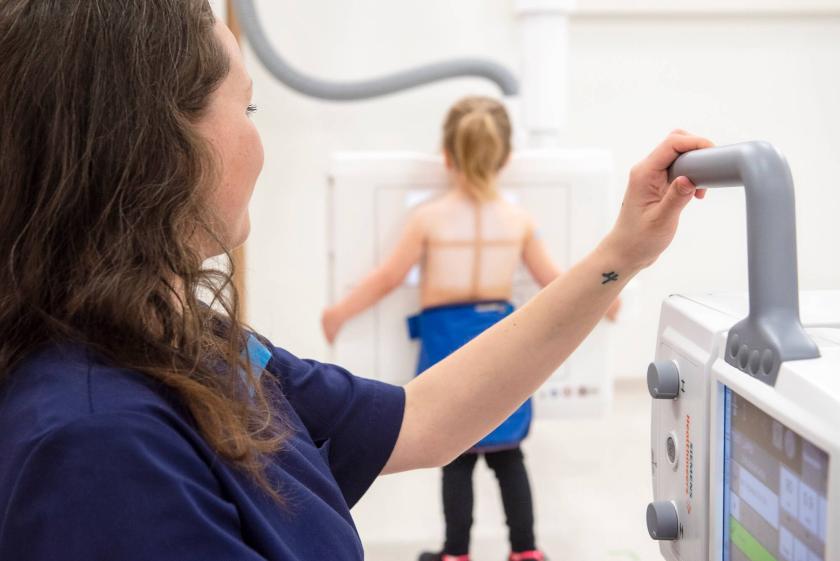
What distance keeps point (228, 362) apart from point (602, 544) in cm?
162

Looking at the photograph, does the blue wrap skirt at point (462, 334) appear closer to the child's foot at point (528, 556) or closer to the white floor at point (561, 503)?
the child's foot at point (528, 556)

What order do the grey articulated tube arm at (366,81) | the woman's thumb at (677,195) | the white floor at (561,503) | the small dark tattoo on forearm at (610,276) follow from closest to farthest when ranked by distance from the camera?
the woman's thumb at (677,195) → the small dark tattoo on forearm at (610,276) → the white floor at (561,503) → the grey articulated tube arm at (366,81)

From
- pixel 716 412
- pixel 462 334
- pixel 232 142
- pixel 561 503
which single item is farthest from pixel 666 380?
pixel 561 503

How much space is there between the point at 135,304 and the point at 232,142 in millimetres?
148

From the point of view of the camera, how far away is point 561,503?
2395mm

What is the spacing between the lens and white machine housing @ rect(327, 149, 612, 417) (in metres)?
1.95

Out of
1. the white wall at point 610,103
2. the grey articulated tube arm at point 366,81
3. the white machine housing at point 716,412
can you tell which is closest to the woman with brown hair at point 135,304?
the white machine housing at point 716,412

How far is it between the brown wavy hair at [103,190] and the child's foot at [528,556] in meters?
1.46

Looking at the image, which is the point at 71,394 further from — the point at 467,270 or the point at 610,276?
the point at 467,270

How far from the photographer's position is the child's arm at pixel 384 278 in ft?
6.34

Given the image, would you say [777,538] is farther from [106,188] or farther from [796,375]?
[106,188]

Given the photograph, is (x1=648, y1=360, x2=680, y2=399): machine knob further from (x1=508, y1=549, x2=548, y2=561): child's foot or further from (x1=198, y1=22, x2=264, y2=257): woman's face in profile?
(x1=508, y1=549, x2=548, y2=561): child's foot

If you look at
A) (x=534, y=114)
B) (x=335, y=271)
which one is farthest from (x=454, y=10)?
(x=335, y=271)

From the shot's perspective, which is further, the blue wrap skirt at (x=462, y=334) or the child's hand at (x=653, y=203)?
the blue wrap skirt at (x=462, y=334)
